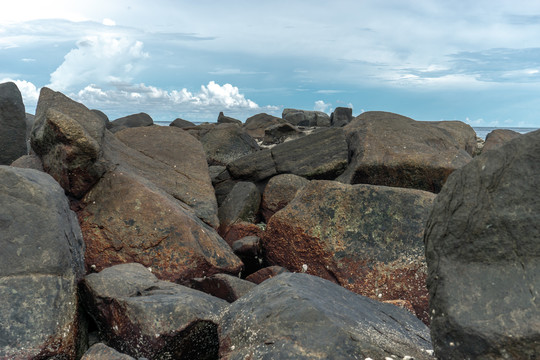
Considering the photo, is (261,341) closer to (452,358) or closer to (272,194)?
(452,358)

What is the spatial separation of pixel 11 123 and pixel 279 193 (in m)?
6.81

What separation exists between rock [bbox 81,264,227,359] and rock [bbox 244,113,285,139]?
20.5 meters

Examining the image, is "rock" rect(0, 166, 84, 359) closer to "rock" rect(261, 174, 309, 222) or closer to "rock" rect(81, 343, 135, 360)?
"rock" rect(81, 343, 135, 360)

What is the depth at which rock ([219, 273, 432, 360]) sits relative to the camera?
3.19 meters

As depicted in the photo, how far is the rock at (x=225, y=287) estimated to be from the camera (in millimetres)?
5316

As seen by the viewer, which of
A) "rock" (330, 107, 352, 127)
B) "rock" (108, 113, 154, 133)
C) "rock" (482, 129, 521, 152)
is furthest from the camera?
"rock" (330, 107, 352, 127)

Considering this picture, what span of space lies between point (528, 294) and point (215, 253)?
4.51 meters

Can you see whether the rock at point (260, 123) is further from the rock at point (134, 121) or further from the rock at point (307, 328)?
the rock at point (307, 328)

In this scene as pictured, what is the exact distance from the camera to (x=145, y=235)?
21.7 feet

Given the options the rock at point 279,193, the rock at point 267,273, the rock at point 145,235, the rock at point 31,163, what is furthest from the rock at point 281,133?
the rock at point 267,273

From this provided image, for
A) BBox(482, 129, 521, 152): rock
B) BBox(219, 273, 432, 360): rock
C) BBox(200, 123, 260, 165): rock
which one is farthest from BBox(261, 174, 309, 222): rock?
BBox(482, 129, 521, 152): rock

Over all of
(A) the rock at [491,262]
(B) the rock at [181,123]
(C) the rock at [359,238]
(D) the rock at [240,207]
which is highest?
(A) the rock at [491,262]

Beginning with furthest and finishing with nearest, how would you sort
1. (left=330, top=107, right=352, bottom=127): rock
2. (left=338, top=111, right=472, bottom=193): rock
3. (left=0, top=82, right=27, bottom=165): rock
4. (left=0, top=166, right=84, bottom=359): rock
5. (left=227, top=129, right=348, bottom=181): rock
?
(left=330, top=107, right=352, bottom=127): rock < (left=0, top=82, right=27, bottom=165): rock < (left=227, top=129, right=348, bottom=181): rock < (left=338, top=111, right=472, bottom=193): rock < (left=0, top=166, right=84, bottom=359): rock

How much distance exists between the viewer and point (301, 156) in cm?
1140
